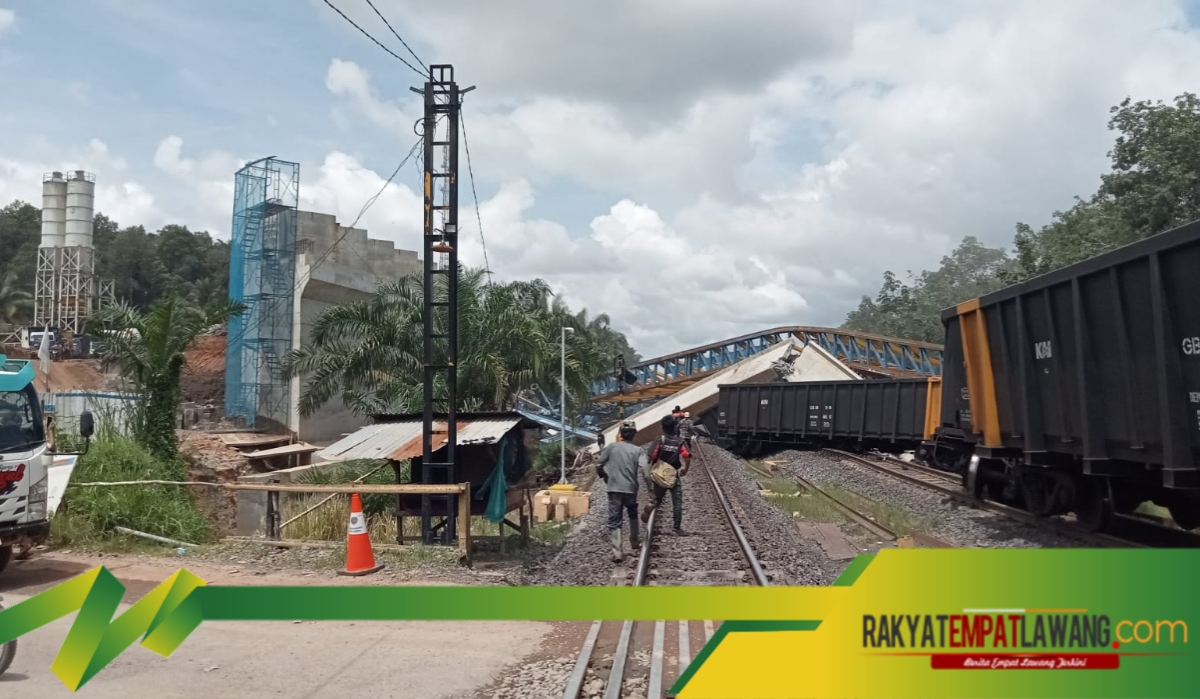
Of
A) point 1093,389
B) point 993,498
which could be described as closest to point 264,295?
point 993,498

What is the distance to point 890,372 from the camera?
130 feet

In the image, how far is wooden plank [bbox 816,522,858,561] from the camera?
1010 cm

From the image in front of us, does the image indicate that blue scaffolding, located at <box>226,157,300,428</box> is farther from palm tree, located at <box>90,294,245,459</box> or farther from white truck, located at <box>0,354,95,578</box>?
white truck, located at <box>0,354,95,578</box>

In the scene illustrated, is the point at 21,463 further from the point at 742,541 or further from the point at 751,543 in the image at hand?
the point at 751,543

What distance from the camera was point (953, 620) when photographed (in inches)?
103

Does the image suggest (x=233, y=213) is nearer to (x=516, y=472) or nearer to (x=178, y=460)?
(x=178, y=460)

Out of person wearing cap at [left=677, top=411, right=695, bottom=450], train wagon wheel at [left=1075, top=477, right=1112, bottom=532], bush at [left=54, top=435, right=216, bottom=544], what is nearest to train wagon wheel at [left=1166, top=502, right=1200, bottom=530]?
train wagon wheel at [left=1075, top=477, right=1112, bottom=532]

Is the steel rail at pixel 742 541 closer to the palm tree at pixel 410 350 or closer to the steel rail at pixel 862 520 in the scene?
the steel rail at pixel 862 520

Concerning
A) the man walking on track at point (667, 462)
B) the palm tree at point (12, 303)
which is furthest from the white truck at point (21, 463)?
the palm tree at point (12, 303)

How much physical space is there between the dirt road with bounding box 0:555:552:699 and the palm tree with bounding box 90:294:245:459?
9.67 m

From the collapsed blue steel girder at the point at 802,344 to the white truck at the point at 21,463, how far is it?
3055 centimetres

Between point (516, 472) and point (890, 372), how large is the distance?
31.2 meters

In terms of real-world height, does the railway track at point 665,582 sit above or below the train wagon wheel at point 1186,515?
below

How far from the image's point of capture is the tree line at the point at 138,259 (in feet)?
194
